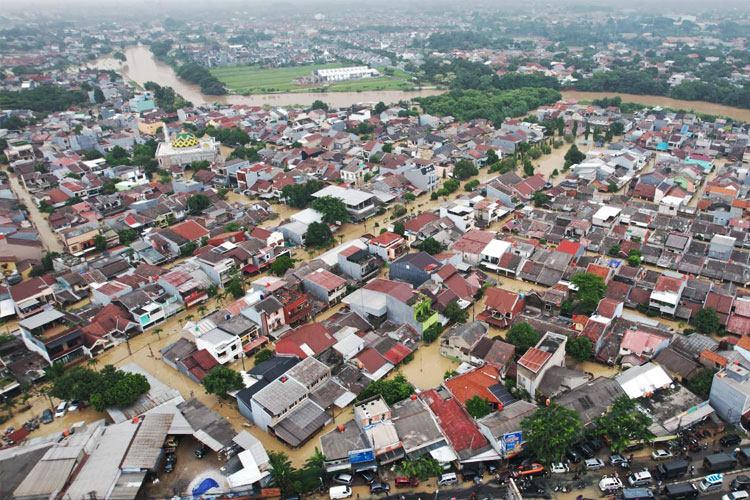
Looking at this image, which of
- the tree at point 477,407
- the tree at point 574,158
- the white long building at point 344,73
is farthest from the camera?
the white long building at point 344,73

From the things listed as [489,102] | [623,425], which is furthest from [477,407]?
[489,102]

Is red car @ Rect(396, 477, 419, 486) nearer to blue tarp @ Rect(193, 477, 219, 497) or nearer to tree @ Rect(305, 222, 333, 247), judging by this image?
blue tarp @ Rect(193, 477, 219, 497)

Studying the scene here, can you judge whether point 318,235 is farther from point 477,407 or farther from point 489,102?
point 489,102

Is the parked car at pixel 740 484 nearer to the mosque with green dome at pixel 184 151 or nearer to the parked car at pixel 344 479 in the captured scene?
the parked car at pixel 344 479

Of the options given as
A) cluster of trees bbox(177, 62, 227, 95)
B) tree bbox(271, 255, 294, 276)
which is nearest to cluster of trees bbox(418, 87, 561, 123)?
cluster of trees bbox(177, 62, 227, 95)

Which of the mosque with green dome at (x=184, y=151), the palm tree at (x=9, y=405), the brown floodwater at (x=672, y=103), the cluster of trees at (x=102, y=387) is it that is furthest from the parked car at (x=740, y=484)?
the brown floodwater at (x=672, y=103)
